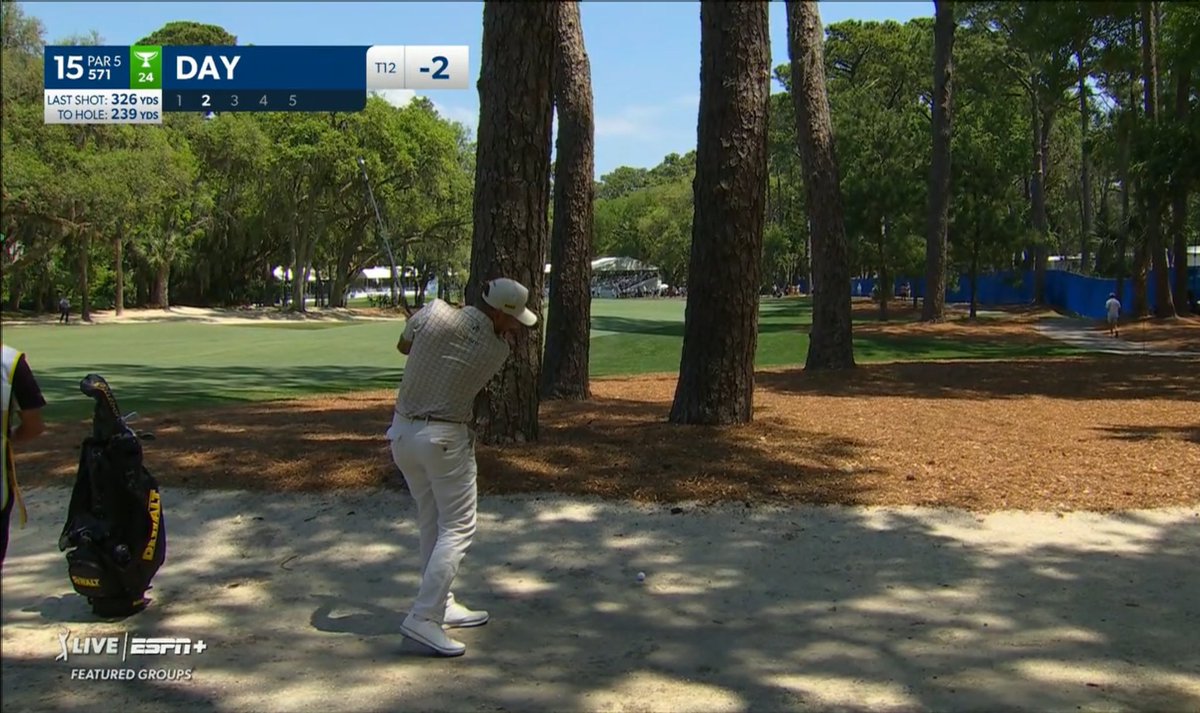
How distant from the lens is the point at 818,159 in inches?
663

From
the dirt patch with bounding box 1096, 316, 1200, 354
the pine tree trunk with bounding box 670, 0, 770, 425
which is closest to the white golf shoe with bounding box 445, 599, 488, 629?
the pine tree trunk with bounding box 670, 0, 770, 425

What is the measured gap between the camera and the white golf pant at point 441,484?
463cm

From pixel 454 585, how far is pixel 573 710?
1848 mm

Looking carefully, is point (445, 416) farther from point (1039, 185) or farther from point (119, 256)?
point (119, 256)

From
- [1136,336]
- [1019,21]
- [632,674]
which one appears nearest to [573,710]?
[632,674]

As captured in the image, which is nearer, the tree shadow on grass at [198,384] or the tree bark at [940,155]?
the tree shadow on grass at [198,384]

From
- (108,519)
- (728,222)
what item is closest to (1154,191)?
(728,222)

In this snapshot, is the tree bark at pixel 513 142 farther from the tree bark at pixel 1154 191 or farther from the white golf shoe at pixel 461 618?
the tree bark at pixel 1154 191

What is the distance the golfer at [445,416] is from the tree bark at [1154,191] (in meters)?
19.2

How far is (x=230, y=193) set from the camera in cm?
5919

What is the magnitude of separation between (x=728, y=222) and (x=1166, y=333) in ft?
81.9

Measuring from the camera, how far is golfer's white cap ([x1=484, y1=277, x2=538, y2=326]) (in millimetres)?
4668

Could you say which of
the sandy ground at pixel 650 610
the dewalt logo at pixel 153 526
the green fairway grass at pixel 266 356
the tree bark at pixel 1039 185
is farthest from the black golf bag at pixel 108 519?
the tree bark at pixel 1039 185
